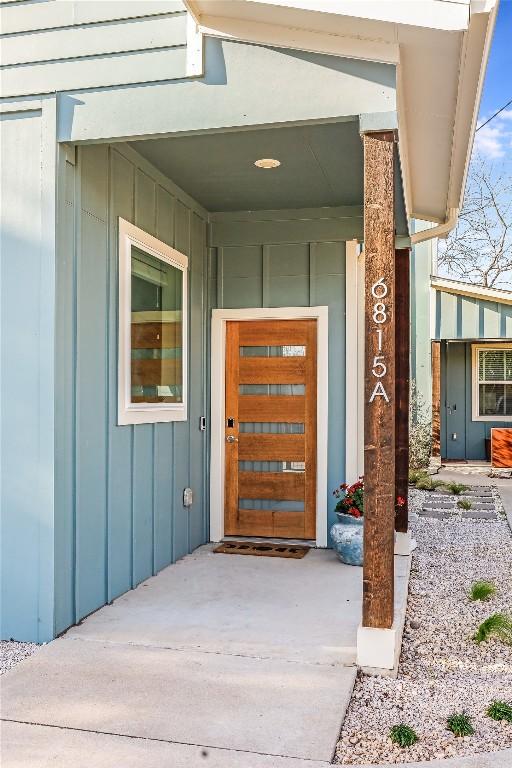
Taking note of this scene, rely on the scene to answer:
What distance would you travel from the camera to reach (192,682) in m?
3.01

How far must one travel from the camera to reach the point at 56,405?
3.55m

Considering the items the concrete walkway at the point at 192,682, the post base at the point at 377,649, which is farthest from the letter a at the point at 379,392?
the concrete walkway at the point at 192,682

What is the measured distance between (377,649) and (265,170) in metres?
3.06

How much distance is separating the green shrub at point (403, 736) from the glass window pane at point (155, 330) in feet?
8.21

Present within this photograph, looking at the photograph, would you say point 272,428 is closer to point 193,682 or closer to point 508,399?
point 193,682

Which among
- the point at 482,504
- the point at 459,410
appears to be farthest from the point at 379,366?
the point at 459,410

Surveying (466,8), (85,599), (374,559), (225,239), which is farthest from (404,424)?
(466,8)

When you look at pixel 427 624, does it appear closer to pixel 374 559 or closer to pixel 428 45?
pixel 374 559

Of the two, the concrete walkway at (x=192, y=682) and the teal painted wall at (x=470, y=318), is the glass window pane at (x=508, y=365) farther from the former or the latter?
the concrete walkway at (x=192, y=682)

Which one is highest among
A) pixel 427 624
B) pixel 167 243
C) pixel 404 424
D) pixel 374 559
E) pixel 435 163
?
pixel 435 163

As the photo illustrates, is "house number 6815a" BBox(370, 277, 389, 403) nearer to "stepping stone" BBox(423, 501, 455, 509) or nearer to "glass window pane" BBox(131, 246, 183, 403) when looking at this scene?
"glass window pane" BBox(131, 246, 183, 403)

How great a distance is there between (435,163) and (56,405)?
117 inches

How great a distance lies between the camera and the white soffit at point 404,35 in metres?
2.95

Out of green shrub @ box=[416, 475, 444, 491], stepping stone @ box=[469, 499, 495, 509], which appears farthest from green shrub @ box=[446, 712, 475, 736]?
green shrub @ box=[416, 475, 444, 491]
